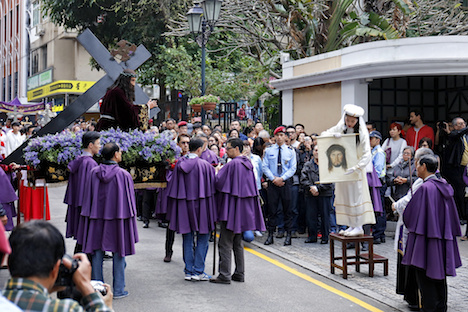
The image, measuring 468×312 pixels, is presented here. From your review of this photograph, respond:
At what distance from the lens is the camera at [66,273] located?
2943mm

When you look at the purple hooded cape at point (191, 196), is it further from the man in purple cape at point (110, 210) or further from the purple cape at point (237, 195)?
the man in purple cape at point (110, 210)

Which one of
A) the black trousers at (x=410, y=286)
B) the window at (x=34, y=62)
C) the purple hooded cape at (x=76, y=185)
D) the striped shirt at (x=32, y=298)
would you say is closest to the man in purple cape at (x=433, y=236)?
the black trousers at (x=410, y=286)

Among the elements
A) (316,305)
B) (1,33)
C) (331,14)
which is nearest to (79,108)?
(316,305)

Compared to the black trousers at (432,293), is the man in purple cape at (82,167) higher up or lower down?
higher up

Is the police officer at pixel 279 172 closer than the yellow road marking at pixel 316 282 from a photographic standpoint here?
No

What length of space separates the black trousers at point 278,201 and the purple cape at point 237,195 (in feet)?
9.66

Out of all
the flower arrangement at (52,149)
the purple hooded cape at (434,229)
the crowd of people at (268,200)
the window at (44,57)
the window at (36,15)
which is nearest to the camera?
the purple hooded cape at (434,229)

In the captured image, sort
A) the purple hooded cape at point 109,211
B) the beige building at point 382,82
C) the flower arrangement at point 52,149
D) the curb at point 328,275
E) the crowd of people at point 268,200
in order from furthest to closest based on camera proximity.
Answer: the beige building at point 382,82 < the flower arrangement at point 52,149 < the curb at point 328,275 < the purple hooded cape at point 109,211 < the crowd of people at point 268,200

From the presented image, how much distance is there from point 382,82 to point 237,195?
27.5 feet

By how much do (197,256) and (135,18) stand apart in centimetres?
2043

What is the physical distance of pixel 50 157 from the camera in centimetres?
777

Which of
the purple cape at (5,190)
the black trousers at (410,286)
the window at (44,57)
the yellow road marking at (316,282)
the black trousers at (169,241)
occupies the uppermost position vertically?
the window at (44,57)

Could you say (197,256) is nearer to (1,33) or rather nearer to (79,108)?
(79,108)

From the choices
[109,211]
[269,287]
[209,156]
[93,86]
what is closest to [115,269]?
[109,211]
